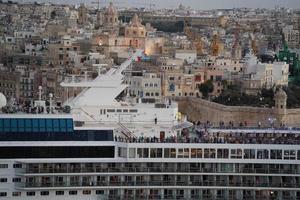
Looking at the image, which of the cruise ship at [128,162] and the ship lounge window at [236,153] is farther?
the ship lounge window at [236,153]

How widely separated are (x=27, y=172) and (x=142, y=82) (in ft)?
84.2

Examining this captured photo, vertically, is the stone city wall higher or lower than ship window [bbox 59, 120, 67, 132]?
lower

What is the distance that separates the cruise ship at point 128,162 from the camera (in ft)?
65.3

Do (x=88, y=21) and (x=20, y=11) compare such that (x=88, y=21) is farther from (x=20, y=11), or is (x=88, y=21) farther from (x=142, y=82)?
(x=142, y=82)

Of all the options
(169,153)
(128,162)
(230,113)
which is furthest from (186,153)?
(230,113)

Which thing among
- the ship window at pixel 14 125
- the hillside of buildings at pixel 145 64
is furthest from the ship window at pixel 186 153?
the hillside of buildings at pixel 145 64

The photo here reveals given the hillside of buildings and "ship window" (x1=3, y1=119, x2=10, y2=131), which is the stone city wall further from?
"ship window" (x1=3, y1=119, x2=10, y2=131)

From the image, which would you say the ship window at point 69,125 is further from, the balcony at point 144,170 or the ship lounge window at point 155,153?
the ship lounge window at point 155,153

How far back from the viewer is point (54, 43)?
61.2 m

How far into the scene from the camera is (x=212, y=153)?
805 inches

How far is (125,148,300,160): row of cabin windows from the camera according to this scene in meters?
20.3

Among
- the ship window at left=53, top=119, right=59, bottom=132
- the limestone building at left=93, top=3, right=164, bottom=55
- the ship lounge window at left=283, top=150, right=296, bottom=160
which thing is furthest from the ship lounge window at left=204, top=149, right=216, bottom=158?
the limestone building at left=93, top=3, right=164, bottom=55

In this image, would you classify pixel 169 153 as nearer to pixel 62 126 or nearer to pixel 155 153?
pixel 155 153

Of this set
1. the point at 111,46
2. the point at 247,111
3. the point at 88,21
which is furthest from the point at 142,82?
the point at 88,21
